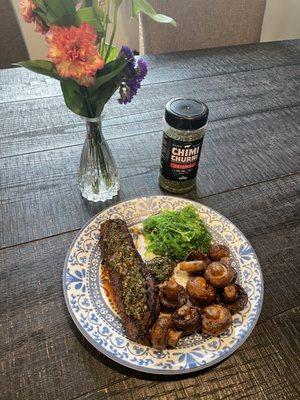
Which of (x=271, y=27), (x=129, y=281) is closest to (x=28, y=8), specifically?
(x=129, y=281)

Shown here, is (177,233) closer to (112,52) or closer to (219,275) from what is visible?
(219,275)

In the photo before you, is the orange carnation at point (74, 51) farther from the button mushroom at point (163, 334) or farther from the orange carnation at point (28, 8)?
the button mushroom at point (163, 334)

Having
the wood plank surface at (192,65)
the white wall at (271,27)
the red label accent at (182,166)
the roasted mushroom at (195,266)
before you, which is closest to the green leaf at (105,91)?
the red label accent at (182,166)

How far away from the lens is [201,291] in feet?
2.05

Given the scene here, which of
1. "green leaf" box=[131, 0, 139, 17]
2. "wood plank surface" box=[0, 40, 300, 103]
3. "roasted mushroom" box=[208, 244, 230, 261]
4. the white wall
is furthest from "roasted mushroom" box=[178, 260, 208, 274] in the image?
the white wall

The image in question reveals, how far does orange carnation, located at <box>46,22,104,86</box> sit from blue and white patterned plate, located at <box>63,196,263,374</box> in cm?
32

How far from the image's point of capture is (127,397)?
1.82ft

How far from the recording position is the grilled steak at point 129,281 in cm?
59

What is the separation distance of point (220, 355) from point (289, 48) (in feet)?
4.45

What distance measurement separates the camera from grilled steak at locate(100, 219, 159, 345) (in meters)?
0.59

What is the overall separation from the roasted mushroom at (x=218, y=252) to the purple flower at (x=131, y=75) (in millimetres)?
340

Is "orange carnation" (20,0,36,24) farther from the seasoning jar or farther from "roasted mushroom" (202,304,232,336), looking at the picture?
"roasted mushroom" (202,304,232,336)

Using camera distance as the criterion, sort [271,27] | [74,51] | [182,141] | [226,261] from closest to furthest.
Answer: [74,51] → [226,261] → [182,141] → [271,27]

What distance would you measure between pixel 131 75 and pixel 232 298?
0.45 m
